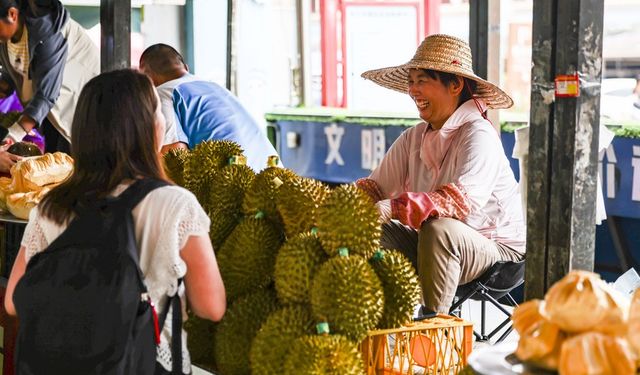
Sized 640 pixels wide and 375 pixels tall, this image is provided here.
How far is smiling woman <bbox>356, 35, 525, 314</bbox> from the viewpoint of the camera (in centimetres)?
281

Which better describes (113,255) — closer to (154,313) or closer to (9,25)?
(154,313)

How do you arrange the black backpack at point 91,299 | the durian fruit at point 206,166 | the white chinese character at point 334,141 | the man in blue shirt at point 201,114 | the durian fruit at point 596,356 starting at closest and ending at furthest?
the durian fruit at point 596,356
the black backpack at point 91,299
the durian fruit at point 206,166
the man in blue shirt at point 201,114
the white chinese character at point 334,141

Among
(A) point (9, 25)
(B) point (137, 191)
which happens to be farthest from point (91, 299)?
(A) point (9, 25)

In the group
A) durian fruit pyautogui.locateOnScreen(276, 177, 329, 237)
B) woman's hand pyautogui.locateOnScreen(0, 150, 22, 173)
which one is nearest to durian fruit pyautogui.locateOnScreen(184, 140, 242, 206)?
durian fruit pyautogui.locateOnScreen(276, 177, 329, 237)

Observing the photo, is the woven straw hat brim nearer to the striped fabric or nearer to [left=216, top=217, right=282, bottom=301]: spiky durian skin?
[left=216, top=217, right=282, bottom=301]: spiky durian skin

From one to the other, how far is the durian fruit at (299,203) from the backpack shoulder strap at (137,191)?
14.4 inches

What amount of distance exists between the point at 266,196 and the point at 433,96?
3.50 feet

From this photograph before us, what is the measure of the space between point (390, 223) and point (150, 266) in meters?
1.36

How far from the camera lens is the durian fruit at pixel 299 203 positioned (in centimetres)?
214

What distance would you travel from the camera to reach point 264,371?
6.47 ft

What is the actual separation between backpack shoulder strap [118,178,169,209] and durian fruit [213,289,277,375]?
1.31 feet

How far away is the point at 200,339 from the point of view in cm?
229

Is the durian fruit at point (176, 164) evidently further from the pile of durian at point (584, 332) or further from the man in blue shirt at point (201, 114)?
the pile of durian at point (584, 332)

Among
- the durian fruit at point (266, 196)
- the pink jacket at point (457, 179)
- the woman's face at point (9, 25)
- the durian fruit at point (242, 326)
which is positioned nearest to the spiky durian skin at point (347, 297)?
the durian fruit at point (242, 326)
